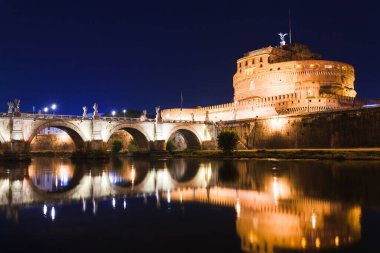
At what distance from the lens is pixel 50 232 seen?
8797 mm

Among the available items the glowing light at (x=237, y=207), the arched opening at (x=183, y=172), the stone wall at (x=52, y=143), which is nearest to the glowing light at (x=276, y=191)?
the glowing light at (x=237, y=207)

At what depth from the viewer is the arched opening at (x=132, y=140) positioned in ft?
169

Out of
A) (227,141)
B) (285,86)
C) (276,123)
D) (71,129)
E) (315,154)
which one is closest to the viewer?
(315,154)

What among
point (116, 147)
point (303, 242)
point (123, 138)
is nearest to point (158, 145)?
point (116, 147)

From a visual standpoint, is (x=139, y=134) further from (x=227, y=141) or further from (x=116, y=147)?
(x=227, y=141)

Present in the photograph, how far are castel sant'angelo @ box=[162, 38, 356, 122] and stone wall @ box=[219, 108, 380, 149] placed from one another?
6772mm

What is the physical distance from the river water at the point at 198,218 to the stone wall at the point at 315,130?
77.2 ft

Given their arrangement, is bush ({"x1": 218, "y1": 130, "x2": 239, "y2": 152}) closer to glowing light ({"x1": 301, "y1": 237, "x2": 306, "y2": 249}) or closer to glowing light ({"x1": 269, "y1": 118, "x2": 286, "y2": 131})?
glowing light ({"x1": 269, "y1": 118, "x2": 286, "y2": 131})

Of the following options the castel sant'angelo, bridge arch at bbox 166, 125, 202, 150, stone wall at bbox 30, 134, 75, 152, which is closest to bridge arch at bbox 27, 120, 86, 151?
bridge arch at bbox 166, 125, 202, 150

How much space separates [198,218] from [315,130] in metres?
36.5

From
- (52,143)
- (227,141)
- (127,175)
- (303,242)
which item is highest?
(52,143)

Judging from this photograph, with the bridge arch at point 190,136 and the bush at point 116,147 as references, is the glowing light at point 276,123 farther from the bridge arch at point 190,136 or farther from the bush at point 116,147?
the bush at point 116,147

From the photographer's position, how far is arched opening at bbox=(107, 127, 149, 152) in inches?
2030

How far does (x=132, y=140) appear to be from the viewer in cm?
6488
